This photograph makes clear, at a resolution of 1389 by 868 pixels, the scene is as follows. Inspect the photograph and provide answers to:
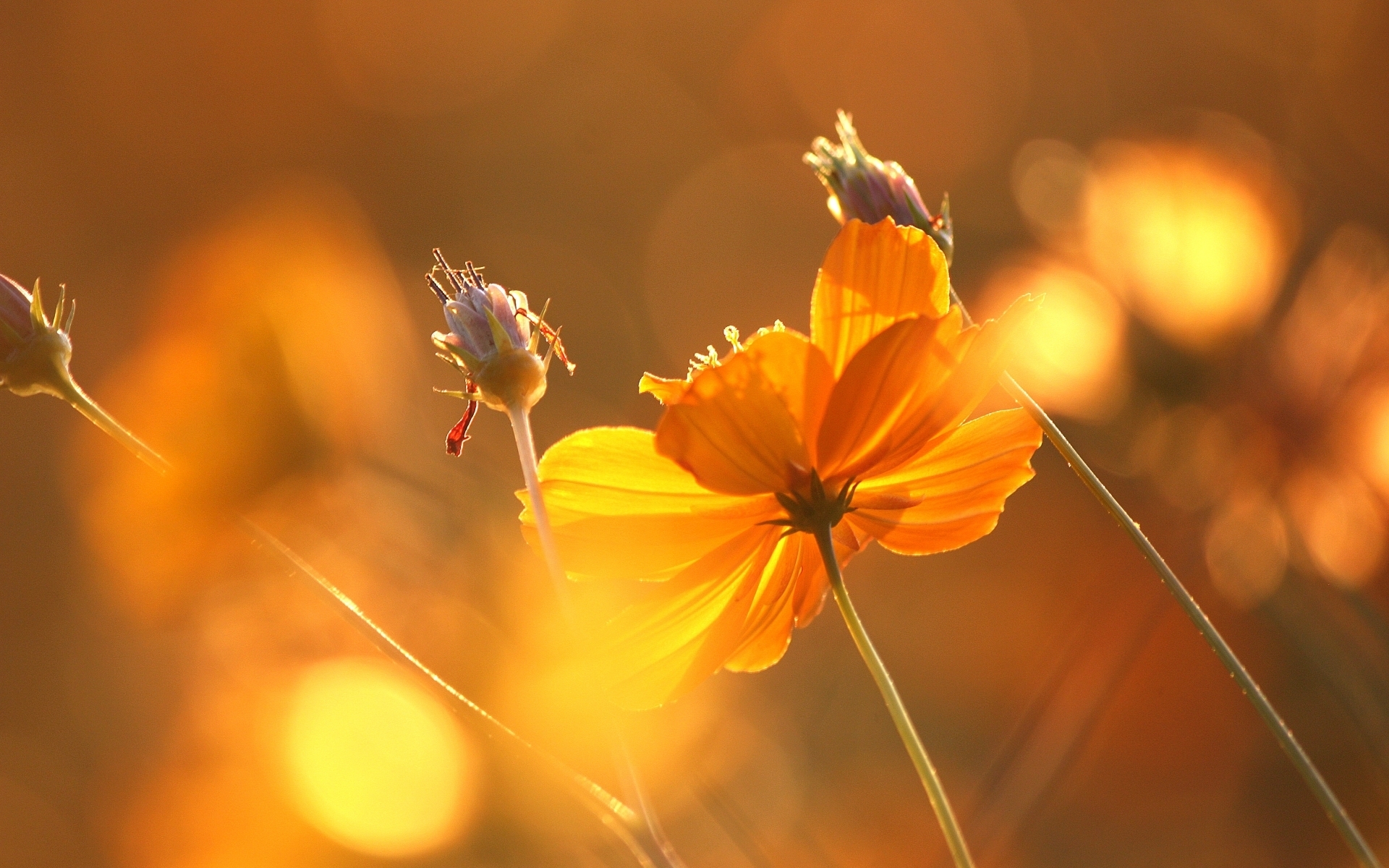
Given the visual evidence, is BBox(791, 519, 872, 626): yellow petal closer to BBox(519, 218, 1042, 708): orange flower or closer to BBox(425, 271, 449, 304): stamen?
BBox(519, 218, 1042, 708): orange flower

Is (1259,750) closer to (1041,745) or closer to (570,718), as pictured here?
(1041,745)

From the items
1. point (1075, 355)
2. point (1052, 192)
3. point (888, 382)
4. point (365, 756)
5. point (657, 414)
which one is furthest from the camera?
point (657, 414)

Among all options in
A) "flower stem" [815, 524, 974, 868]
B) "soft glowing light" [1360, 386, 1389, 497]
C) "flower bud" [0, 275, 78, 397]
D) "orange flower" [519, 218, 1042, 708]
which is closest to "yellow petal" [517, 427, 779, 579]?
"orange flower" [519, 218, 1042, 708]

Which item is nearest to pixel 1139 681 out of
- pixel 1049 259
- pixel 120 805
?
pixel 1049 259

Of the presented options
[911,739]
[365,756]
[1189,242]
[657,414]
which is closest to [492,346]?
[911,739]

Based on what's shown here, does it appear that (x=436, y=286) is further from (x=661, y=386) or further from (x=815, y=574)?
(x=815, y=574)

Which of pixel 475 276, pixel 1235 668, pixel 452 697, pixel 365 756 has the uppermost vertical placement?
pixel 365 756

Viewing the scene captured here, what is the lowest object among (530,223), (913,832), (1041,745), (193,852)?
(1041,745)
